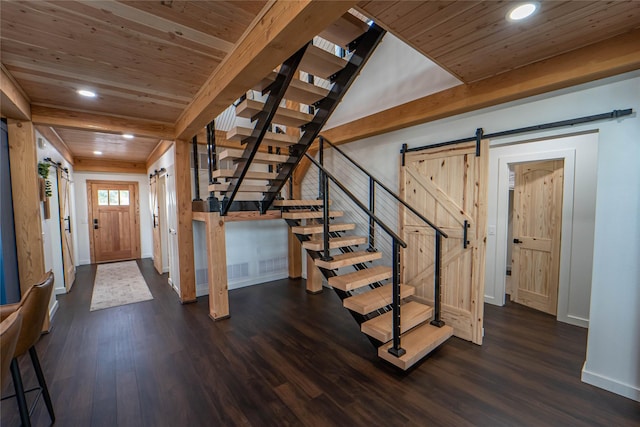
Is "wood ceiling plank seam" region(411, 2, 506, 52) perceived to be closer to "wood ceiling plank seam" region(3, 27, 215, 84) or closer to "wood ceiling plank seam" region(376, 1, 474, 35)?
"wood ceiling plank seam" region(376, 1, 474, 35)

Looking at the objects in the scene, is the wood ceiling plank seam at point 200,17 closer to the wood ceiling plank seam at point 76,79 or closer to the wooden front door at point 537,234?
the wood ceiling plank seam at point 76,79

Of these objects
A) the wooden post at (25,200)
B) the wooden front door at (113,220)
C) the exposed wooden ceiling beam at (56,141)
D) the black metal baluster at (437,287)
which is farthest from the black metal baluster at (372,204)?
the wooden front door at (113,220)

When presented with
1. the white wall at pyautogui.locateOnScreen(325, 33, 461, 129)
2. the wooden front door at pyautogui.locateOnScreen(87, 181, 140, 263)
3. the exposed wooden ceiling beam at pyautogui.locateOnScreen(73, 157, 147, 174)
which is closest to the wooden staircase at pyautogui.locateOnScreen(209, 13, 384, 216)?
the white wall at pyautogui.locateOnScreen(325, 33, 461, 129)

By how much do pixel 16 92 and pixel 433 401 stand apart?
446cm

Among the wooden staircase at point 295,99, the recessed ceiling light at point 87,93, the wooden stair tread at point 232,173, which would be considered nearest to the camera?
the wooden staircase at point 295,99

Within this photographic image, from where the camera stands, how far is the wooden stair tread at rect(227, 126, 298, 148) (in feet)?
9.01

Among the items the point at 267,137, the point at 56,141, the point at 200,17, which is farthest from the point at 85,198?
the point at 200,17

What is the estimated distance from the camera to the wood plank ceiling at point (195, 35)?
1537 mm

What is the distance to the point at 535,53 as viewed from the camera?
1.99m

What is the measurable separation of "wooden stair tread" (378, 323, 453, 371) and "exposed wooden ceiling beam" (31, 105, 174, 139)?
385 centimetres

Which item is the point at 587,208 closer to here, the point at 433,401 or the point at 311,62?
the point at 433,401

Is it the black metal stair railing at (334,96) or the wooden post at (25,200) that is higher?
the black metal stair railing at (334,96)

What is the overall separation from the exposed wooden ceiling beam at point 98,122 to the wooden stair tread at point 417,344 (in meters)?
3.85

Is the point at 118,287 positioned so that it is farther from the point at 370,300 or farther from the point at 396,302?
the point at 396,302
